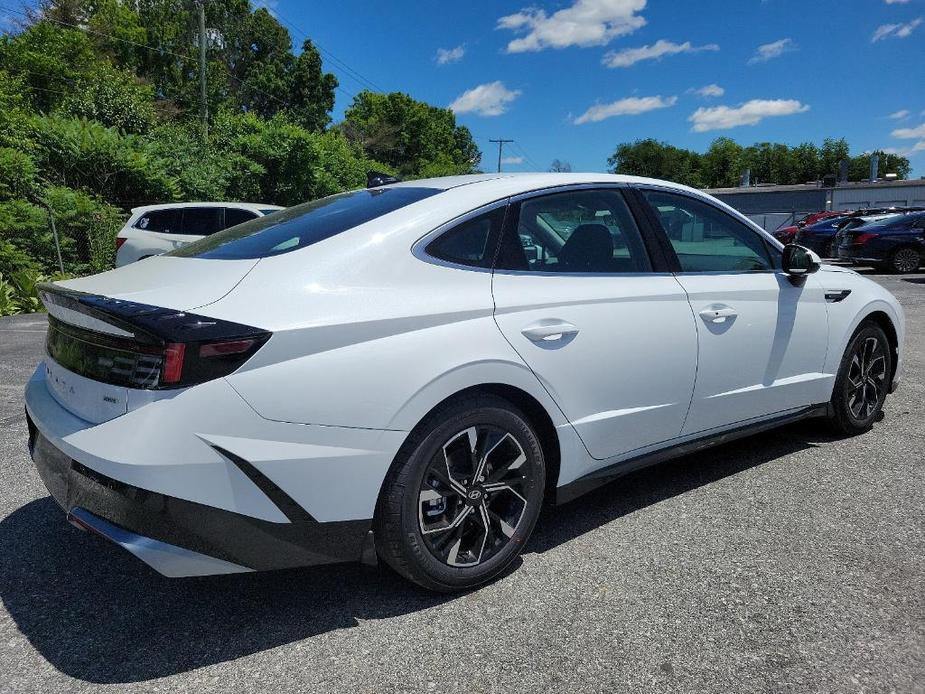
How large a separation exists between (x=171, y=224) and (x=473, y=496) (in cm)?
1131

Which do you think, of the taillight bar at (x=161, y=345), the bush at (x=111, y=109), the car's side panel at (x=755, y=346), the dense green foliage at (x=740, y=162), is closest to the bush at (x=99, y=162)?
the bush at (x=111, y=109)

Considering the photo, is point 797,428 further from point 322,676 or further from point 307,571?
point 322,676

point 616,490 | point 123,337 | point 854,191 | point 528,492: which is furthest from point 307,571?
point 854,191

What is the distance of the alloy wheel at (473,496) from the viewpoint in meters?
2.51

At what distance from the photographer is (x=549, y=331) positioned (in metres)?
2.74

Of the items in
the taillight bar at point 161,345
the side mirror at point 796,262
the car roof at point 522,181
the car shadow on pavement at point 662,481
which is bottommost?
the car shadow on pavement at point 662,481

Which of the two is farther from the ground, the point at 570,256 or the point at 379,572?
the point at 570,256

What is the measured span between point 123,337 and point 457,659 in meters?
1.46

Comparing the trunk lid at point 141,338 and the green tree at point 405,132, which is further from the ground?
the green tree at point 405,132

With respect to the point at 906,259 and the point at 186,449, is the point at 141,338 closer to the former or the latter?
the point at 186,449

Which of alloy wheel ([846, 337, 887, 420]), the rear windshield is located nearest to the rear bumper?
the rear windshield

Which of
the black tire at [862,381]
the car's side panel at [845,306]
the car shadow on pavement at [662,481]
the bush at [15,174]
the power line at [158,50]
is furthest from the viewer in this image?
the power line at [158,50]

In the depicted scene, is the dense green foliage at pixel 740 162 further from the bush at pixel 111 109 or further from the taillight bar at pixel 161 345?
the taillight bar at pixel 161 345

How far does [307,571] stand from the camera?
2.86m
